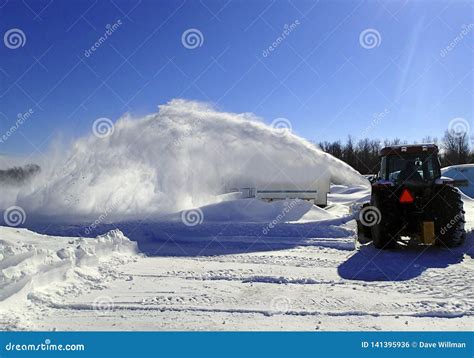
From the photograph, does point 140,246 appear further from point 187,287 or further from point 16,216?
point 16,216

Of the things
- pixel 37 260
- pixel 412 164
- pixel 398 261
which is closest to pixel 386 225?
pixel 398 261

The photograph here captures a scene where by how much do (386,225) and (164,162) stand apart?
26.8 ft

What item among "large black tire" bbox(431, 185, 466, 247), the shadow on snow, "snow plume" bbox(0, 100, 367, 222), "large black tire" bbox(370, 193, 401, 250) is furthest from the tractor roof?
"snow plume" bbox(0, 100, 367, 222)

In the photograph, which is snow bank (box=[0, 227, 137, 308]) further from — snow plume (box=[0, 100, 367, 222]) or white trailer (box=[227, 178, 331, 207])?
white trailer (box=[227, 178, 331, 207])

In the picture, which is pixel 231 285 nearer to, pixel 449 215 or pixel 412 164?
pixel 449 215

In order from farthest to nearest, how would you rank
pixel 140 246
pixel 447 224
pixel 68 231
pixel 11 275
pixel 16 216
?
pixel 16 216 < pixel 68 231 < pixel 140 246 < pixel 447 224 < pixel 11 275

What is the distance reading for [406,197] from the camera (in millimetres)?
7434

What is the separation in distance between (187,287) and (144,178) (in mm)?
8811

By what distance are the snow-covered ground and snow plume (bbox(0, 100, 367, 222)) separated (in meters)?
4.86

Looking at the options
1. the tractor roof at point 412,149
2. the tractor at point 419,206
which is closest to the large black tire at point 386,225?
the tractor at point 419,206

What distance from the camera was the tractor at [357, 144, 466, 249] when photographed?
732 centimetres

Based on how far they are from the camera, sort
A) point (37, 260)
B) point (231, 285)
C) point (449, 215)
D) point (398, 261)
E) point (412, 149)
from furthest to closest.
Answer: point (412, 149)
point (449, 215)
point (398, 261)
point (37, 260)
point (231, 285)

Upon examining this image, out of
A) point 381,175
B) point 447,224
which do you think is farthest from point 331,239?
point 447,224

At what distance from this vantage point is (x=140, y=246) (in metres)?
8.27
